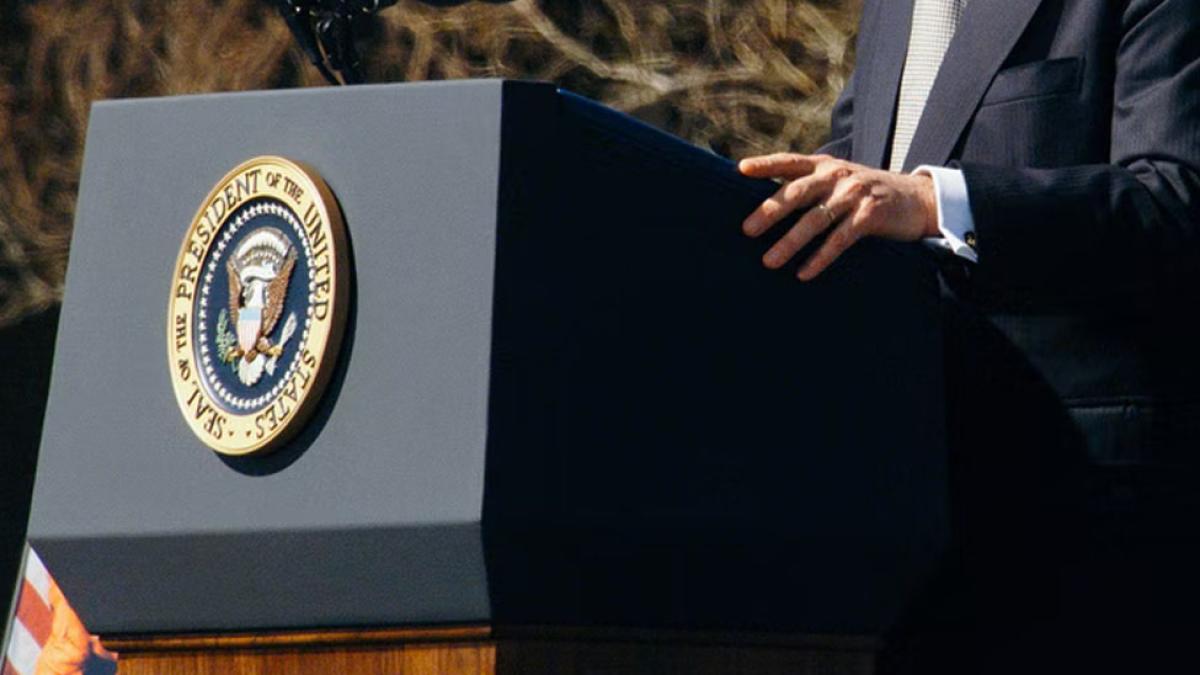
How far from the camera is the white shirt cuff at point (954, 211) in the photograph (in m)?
1.27

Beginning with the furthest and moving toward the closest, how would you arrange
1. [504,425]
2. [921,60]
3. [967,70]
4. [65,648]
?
[65,648] → [921,60] → [967,70] → [504,425]

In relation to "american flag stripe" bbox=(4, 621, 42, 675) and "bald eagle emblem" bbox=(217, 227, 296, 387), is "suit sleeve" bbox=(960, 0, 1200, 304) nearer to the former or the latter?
"bald eagle emblem" bbox=(217, 227, 296, 387)

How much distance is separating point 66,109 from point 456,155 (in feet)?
10.1

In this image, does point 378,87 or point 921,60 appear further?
point 921,60

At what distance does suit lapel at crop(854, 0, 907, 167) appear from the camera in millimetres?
1530

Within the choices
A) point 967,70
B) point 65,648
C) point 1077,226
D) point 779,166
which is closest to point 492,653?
point 779,166

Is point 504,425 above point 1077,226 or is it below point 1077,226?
below

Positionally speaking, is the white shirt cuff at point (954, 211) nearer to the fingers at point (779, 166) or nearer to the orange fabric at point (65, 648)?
the fingers at point (779, 166)

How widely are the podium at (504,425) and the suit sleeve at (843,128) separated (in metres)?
0.42

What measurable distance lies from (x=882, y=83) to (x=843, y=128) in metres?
0.23

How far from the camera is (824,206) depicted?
1200 mm

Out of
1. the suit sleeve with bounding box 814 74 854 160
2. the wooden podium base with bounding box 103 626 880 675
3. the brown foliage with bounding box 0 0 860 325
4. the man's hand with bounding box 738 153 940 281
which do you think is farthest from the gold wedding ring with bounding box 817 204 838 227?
the brown foliage with bounding box 0 0 860 325

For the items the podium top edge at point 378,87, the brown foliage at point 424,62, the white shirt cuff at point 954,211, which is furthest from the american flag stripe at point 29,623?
the white shirt cuff at point 954,211

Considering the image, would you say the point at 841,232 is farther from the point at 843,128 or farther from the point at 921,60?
the point at 843,128
